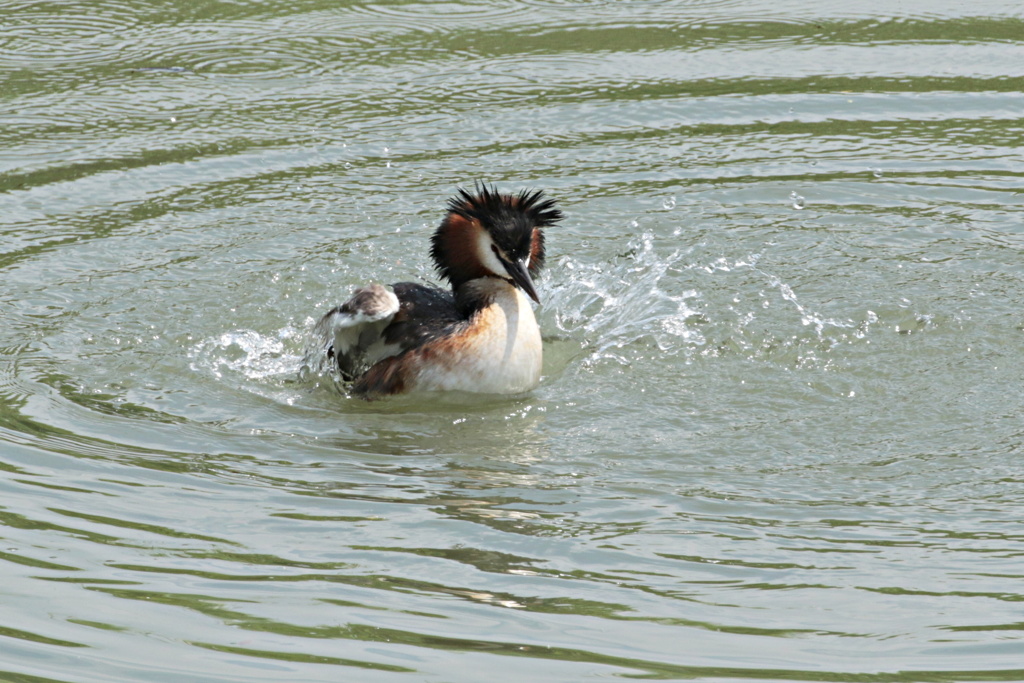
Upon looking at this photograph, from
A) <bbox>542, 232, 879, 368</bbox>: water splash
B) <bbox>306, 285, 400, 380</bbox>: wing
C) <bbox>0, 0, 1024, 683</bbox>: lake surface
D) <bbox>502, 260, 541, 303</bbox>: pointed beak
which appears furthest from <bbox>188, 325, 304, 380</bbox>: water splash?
<bbox>542, 232, 879, 368</bbox>: water splash

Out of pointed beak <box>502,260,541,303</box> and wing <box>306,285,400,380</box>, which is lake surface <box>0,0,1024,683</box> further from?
pointed beak <box>502,260,541,303</box>

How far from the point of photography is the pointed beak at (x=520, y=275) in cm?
768

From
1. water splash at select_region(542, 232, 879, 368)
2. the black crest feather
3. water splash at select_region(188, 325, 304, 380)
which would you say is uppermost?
the black crest feather

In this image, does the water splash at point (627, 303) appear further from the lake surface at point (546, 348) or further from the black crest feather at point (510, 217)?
the black crest feather at point (510, 217)

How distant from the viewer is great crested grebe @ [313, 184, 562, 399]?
7.64 meters

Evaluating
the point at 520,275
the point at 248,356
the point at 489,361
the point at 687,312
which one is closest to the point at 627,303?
the point at 687,312

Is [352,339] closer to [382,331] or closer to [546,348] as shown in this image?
[382,331]

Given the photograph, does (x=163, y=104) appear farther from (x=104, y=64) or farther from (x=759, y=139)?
(x=759, y=139)

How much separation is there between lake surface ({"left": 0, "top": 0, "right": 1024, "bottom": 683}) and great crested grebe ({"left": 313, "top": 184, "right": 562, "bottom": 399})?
0.57 feet

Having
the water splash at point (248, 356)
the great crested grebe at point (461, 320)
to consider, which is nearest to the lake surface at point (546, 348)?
the water splash at point (248, 356)

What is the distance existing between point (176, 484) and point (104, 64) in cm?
665

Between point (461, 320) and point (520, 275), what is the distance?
16.9 inches

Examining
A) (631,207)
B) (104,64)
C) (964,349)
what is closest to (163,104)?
(104,64)

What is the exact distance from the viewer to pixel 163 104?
11.2 meters
